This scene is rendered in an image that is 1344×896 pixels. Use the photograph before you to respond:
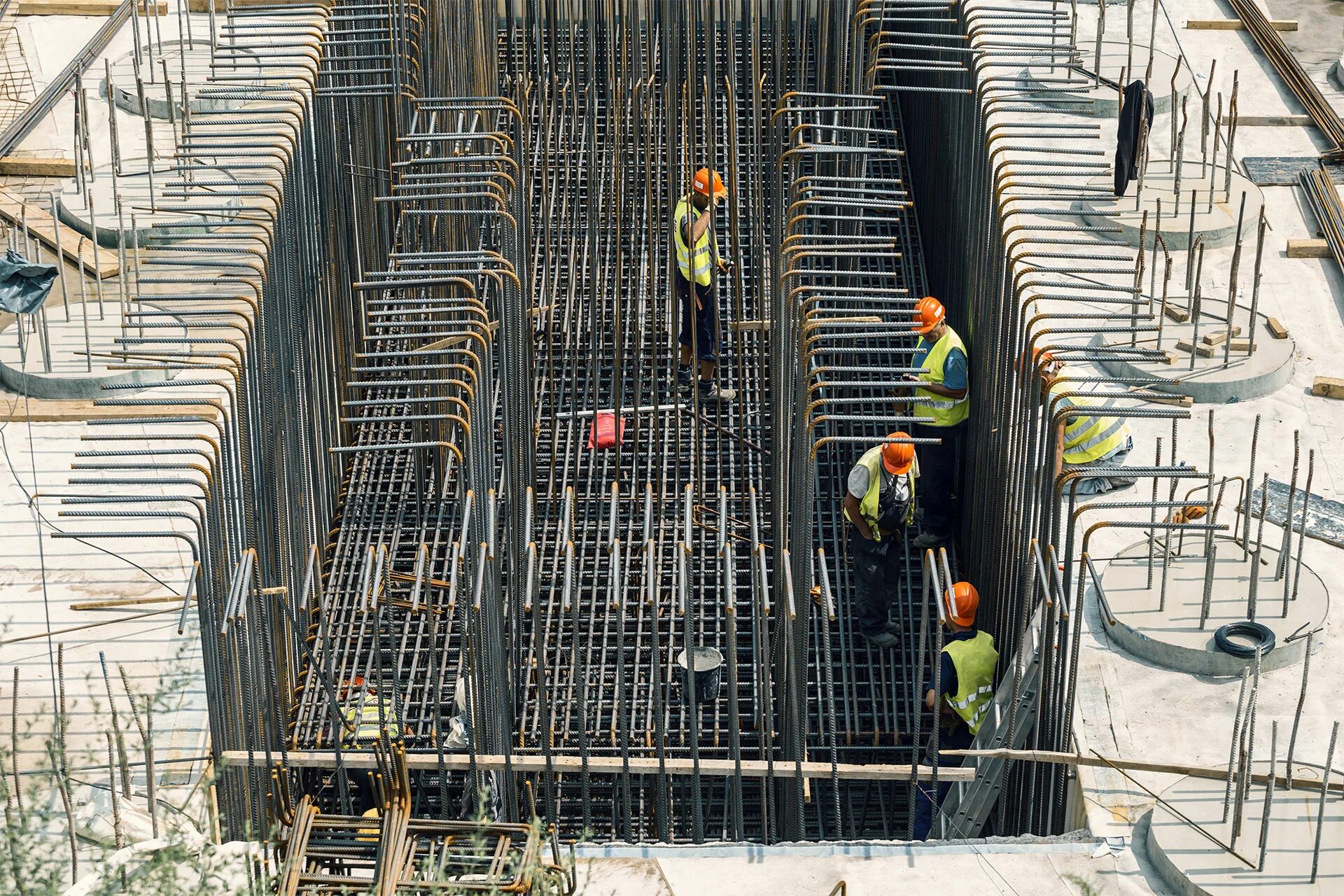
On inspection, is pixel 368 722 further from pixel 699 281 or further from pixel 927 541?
pixel 699 281

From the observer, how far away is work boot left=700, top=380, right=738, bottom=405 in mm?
16562

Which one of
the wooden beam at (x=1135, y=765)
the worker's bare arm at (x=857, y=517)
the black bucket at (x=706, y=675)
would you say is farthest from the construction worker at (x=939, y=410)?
the wooden beam at (x=1135, y=765)

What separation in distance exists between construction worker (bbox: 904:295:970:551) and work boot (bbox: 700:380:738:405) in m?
2.15

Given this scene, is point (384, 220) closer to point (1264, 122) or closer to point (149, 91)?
point (149, 91)

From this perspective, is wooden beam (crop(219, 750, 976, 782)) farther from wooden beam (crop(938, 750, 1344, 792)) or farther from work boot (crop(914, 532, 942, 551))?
work boot (crop(914, 532, 942, 551))

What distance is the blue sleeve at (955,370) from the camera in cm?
1380

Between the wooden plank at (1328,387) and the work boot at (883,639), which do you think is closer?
the work boot at (883,639)

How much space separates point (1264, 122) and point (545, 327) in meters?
7.21

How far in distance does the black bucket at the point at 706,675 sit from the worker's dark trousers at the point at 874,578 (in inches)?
43.8

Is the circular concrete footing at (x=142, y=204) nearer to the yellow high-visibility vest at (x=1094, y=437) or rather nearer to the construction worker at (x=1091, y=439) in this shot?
the construction worker at (x=1091, y=439)

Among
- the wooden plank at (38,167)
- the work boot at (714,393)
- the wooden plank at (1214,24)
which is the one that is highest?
the wooden plank at (1214,24)

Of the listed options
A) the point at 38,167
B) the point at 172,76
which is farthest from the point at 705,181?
the point at 38,167

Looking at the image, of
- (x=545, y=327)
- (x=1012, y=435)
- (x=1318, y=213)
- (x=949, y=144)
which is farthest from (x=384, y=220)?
(x=1318, y=213)

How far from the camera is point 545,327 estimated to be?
56.2 ft
